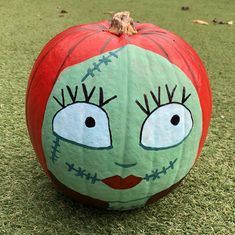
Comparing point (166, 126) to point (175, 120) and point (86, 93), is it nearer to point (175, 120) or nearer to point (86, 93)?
point (175, 120)

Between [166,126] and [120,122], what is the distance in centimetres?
16

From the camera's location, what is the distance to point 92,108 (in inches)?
55.5

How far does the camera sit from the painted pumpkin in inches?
55.6

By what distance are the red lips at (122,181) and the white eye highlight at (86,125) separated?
5.0 inches

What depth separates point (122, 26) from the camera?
1.60 metres

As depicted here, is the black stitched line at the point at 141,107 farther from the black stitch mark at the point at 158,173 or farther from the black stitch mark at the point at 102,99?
the black stitch mark at the point at 158,173

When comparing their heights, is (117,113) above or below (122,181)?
above

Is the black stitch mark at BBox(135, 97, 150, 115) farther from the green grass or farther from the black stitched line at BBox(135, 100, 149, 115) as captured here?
the green grass

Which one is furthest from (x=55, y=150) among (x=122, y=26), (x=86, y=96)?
(x=122, y=26)

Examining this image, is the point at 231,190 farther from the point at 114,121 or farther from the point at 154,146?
the point at 114,121

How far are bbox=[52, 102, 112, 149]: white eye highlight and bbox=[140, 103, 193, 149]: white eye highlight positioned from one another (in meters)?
0.12

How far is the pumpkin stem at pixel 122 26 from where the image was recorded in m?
1.60

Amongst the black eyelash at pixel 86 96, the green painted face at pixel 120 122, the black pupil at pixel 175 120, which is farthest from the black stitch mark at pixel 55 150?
the black pupil at pixel 175 120

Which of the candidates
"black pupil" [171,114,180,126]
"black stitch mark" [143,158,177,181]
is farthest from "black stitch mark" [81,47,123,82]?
"black stitch mark" [143,158,177,181]
